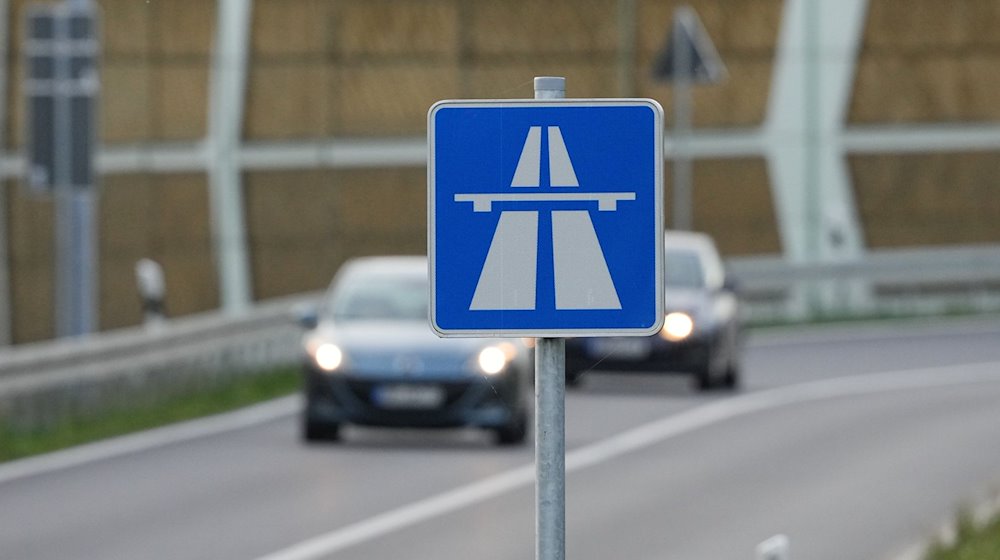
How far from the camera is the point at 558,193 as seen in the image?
6.12 metres

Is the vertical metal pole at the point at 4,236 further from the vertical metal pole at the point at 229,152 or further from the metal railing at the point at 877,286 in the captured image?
the metal railing at the point at 877,286

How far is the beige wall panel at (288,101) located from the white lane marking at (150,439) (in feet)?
29.7

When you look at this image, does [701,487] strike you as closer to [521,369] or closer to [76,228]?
[521,369]

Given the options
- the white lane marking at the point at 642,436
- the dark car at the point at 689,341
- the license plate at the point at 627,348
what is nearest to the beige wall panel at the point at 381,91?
the dark car at the point at 689,341

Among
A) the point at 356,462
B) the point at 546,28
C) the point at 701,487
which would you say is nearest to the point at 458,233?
the point at 701,487

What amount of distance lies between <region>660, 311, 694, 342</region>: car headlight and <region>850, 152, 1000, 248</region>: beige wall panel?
36.9ft

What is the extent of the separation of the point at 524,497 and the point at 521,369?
10.1 ft

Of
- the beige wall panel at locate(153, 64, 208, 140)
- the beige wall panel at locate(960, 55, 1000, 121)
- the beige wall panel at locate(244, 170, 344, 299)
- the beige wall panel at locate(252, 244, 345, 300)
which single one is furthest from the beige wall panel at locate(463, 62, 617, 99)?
the beige wall panel at locate(960, 55, 1000, 121)

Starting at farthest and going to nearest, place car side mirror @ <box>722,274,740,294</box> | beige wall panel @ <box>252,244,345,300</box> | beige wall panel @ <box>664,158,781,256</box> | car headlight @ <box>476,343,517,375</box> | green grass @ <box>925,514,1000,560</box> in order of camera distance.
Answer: beige wall panel @ <box>664,158,781,256</box>, beige wall panel @ <box>252,244,345,300</box>, car side mirror @ <box>722,274,740,294</box>, car headlight @ <box>476,343,517,375</box>, green grass @ <box>925,514,1000,560</box>

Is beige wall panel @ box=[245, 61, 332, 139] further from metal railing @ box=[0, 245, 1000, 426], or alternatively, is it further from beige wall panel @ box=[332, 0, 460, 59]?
metal railing @ box=[0, 245, 1000, 426]

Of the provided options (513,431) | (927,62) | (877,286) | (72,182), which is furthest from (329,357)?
(927,62)

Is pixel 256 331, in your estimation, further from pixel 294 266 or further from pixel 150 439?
pixel 294 266

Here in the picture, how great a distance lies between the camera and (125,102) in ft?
103

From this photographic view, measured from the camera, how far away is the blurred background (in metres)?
31.4
